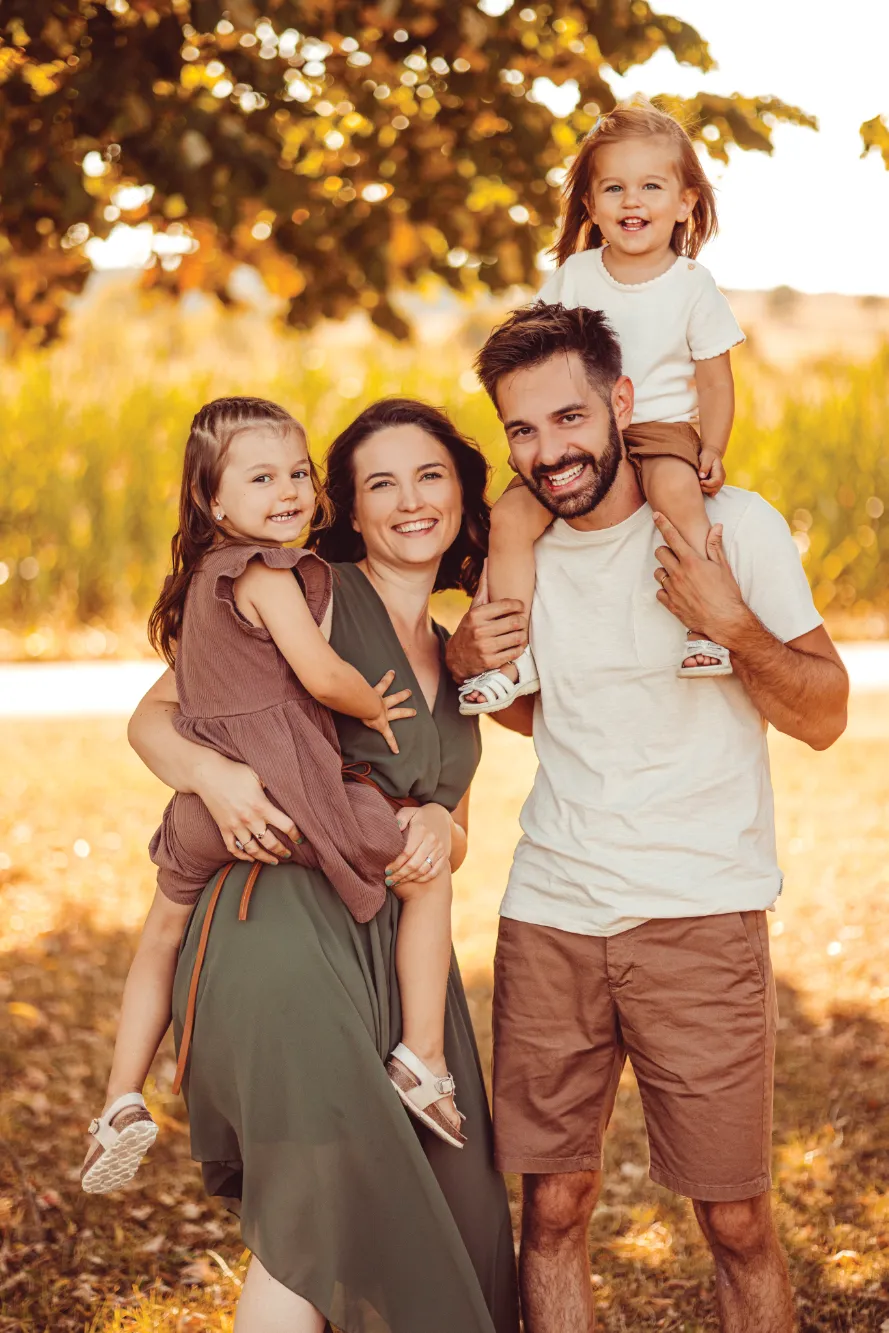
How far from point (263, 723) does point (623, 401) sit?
969 mm

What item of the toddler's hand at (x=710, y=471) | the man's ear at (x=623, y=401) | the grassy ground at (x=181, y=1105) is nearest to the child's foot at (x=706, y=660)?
the toddler's hand at (x=710, y=471)

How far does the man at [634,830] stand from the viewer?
2.94m

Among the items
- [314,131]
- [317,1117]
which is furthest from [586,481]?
[314,131]

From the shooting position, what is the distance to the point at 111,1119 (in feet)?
9.75

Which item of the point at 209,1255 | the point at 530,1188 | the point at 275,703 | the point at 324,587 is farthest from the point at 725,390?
the point at 209,1255

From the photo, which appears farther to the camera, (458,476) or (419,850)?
(458,476)

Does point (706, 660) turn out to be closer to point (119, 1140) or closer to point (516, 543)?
point (516, 543)

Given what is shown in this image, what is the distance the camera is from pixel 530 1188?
3127 mm

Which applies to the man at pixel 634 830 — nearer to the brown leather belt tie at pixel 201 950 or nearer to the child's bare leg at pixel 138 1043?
the brown leather belt tie at pixel 201 950

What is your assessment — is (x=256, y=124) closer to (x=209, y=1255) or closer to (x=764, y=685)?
(x=764, y=685)

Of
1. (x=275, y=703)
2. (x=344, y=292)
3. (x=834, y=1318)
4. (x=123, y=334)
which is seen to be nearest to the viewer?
(x=275, y=703)

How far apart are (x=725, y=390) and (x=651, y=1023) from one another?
1.31 meters

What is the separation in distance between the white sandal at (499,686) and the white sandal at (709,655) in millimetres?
350

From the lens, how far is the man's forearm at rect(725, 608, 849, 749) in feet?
9.41
